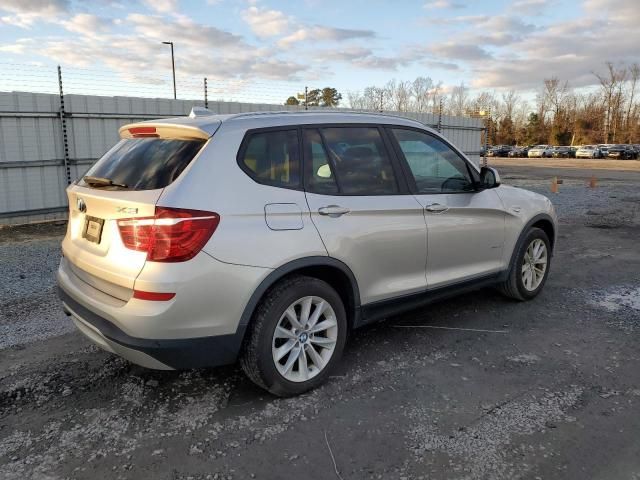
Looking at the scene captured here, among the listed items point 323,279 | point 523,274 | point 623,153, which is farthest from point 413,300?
point 623,153

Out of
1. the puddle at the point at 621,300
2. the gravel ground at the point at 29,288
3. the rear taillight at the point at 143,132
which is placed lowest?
the puddle at the point at 621,300

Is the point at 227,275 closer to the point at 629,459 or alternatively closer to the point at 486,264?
the point at 629,459

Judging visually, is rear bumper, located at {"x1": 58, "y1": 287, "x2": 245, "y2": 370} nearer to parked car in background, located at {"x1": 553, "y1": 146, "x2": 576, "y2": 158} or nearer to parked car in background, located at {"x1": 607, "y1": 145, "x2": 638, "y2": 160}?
parked car in background, located at {"x1": 607, "y1": 145, "x2": 638, "y2": 160}

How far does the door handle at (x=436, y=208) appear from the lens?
12.8 feet

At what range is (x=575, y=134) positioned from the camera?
7788 cm

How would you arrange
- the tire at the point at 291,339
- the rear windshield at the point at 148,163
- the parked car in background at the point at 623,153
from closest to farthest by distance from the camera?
the rear windshield at the point at 148,163
the tire at the point at 291,339
the parked car in background at the point at 623,153

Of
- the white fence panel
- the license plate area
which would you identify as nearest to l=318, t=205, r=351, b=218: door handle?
the license plate area

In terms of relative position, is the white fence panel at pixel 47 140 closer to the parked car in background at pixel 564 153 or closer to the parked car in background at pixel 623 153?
the parked car in background at pixel 623 153

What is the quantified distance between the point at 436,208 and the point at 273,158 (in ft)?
4.70

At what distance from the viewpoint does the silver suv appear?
2771 millimetres

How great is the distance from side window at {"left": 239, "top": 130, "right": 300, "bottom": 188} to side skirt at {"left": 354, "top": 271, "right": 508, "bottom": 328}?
1.07 m

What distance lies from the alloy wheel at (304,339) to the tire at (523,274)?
7.43 feet

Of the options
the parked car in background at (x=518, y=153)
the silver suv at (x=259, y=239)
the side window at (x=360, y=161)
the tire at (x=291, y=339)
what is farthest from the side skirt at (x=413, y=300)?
the parked car in background at (x=518, y=153)

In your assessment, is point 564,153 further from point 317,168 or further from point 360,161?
point 317,168
